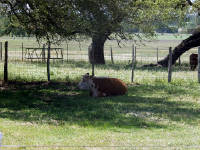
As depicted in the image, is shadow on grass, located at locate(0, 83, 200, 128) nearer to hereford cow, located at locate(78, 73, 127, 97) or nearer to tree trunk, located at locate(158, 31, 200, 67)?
hereford cow, located at locate(78, 73, 127, 97)

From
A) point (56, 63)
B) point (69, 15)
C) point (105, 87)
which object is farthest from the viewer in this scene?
point (56, 63)

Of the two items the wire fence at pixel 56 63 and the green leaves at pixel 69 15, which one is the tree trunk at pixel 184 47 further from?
the green leaves at pixel 69 15

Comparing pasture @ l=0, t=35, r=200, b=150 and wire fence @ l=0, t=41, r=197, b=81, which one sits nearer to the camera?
pasture @ l=0, t=35, r=200, b=150

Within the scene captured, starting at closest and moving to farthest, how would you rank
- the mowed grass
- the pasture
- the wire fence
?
the pasture
the mowed grass
the wire fence

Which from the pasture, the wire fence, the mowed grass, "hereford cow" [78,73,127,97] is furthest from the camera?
the wire fence

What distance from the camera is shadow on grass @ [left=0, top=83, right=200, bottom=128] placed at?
1041 cm

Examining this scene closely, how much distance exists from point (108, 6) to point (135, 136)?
7.29 m

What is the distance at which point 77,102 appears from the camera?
1318cm

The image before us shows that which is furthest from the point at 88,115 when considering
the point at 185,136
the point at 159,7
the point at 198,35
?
the point at 198,35

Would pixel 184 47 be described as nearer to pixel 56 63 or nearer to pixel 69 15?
pixel 56 63

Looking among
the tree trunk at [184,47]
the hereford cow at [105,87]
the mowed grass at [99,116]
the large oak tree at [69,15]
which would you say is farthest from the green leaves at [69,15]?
the tree trunk at [184,47]

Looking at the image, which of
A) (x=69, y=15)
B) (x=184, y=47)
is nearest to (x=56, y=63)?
(x=184, y=47)

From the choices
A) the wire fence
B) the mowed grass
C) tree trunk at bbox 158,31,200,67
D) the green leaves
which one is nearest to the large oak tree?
the green leaves

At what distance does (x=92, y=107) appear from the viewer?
12.3m
